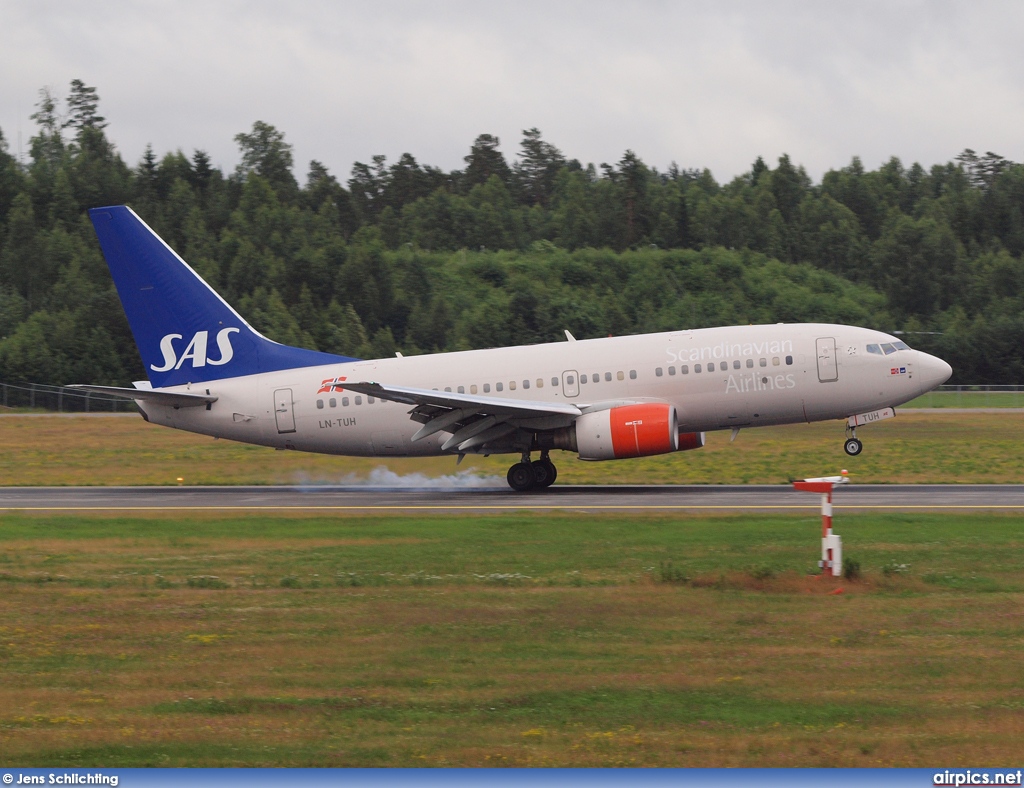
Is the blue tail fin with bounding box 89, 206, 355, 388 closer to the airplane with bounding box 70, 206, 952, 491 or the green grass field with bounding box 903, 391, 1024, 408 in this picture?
the airplane with bounding box 70, 206, 952, 491

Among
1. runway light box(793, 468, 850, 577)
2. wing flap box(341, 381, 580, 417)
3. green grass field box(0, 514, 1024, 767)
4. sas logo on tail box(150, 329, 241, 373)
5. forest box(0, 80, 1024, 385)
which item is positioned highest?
forest box(0, 80, 1024, 385)

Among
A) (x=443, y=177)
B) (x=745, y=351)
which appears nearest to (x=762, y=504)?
(x=745, y=351)

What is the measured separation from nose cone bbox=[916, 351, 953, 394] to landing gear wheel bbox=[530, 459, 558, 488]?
919 cm

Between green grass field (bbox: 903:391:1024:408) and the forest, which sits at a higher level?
the forest

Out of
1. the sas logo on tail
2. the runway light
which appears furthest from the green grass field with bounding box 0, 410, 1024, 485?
the runway light

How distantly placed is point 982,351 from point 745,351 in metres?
54.8

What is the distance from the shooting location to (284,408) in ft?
101

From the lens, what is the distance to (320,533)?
2247 centimetres

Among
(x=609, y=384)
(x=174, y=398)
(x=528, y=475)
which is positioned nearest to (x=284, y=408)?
(x=174, y=398)

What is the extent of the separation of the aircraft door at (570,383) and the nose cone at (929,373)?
324 inches

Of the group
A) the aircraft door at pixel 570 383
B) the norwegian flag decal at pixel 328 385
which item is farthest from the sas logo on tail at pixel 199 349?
the aircraft door at pixel 570 383

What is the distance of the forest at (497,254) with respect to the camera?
3243 inches

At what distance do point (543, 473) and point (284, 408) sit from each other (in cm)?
676

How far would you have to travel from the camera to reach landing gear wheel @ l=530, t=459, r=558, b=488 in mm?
30188
